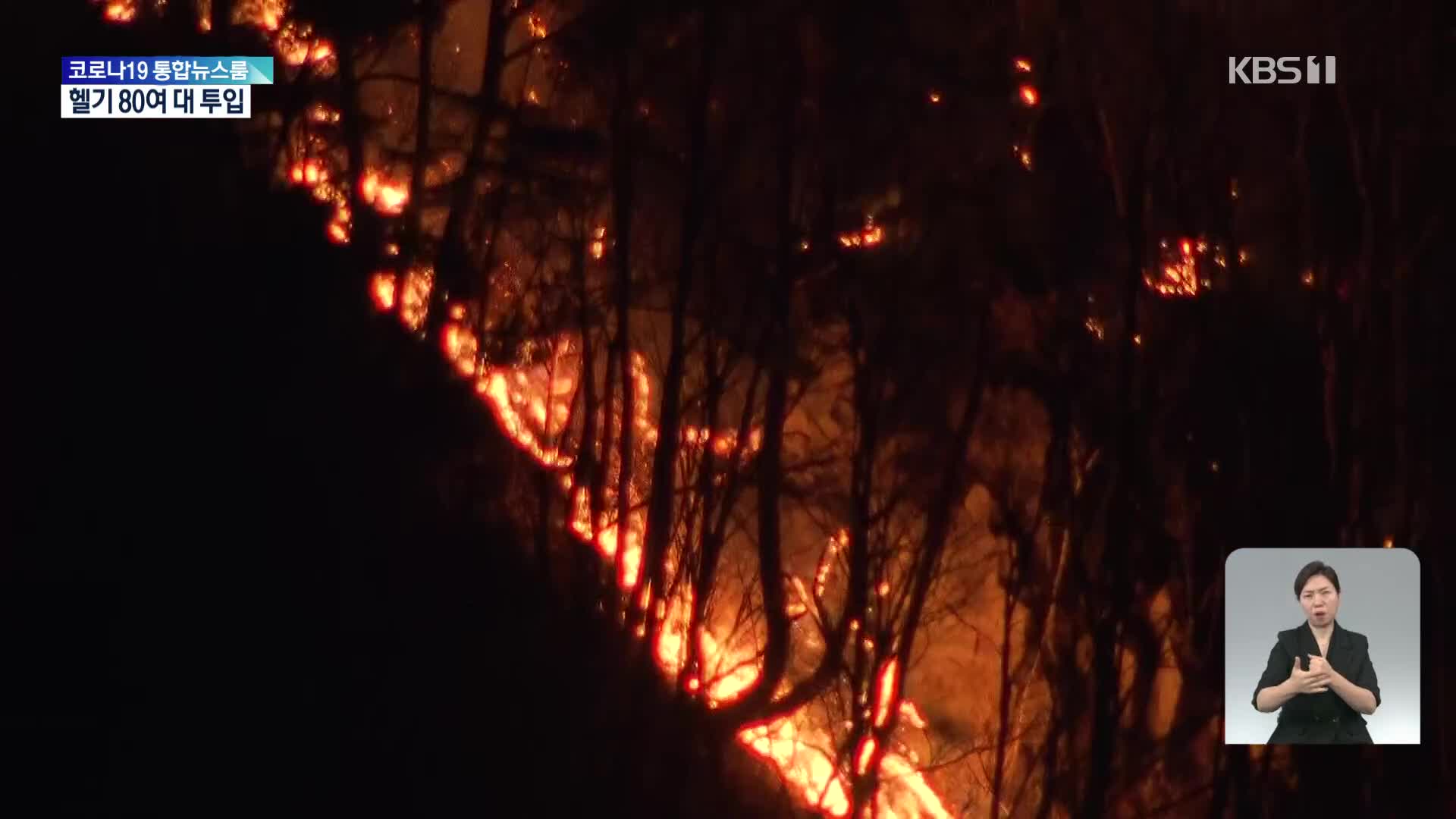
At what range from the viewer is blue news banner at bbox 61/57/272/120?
2.04 m

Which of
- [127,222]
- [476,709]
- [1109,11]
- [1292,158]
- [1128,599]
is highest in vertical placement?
[1109,11]

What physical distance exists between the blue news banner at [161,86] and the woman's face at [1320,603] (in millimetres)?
2148

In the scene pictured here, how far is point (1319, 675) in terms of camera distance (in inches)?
75.4

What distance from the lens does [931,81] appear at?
1951 millimetres

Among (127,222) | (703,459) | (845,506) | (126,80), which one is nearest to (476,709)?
(703,459)

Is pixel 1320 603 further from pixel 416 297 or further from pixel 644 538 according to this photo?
pixel 416 297

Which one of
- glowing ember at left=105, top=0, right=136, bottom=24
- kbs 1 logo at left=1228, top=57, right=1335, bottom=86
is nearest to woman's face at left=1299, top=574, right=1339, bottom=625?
kbs 1 logo at left=1228, top=57, right=1335, bottom=86

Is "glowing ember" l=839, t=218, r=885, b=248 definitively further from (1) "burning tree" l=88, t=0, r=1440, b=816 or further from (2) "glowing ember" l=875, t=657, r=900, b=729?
(2) "glowing ember" l=875, t=657, r=900, b=729

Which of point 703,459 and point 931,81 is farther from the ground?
point 931,81

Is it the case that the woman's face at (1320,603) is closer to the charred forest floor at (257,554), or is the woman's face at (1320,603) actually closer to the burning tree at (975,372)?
the burning tree at (975,372)

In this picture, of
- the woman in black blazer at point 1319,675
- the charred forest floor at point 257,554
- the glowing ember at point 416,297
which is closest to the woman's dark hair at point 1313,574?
the woman in black blazer at point 1319,675

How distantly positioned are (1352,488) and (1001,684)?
0.73 metres

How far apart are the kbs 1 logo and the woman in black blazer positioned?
0.88 meters

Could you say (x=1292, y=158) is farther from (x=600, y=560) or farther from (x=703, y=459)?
(x=600, y=560)
